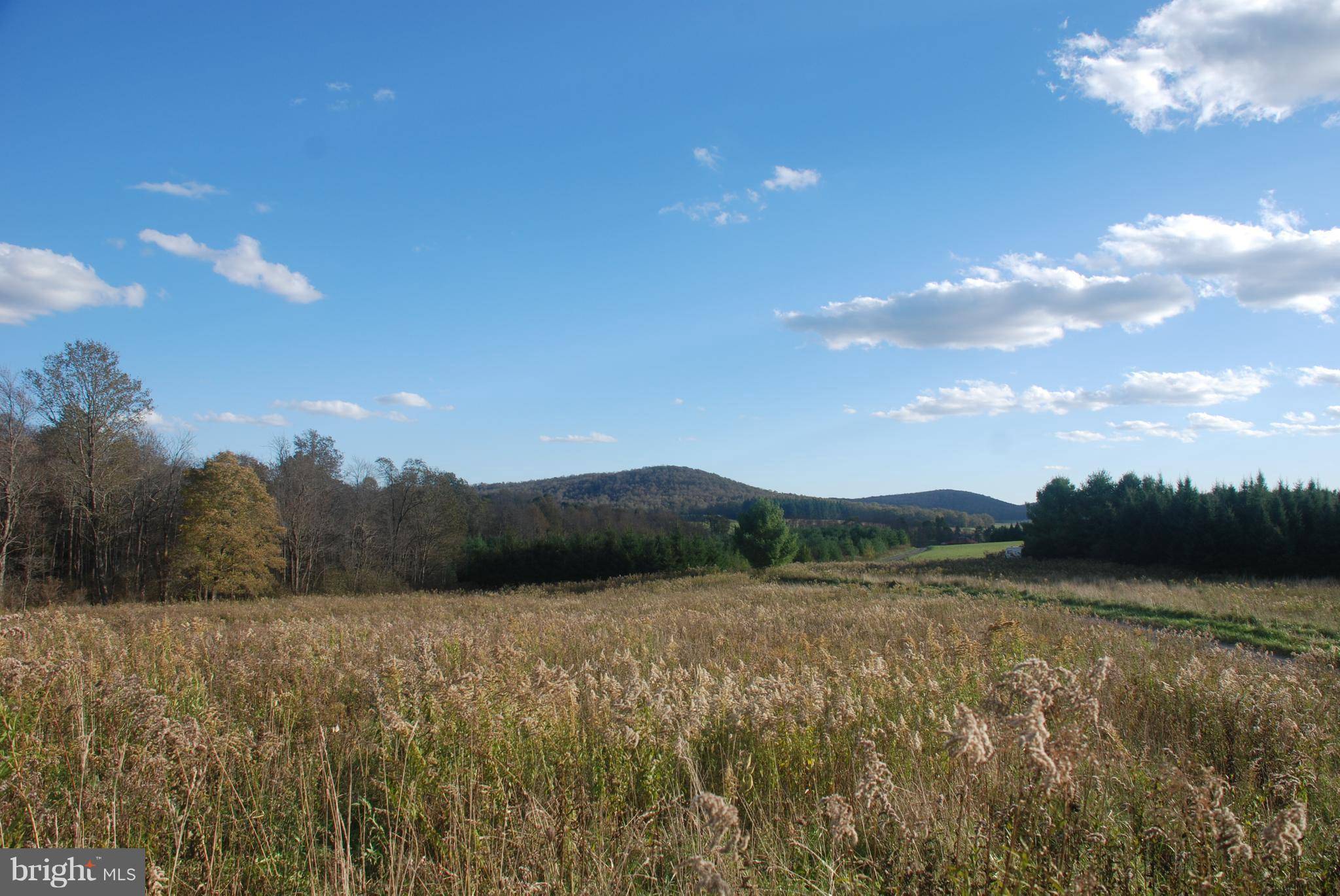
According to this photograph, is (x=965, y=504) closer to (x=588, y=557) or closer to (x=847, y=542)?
(x=847, y=542)

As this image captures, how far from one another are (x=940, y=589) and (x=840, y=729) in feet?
87.0

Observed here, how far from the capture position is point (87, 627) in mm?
10758

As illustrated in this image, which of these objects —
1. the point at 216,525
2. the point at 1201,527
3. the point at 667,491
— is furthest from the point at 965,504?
the point at 216,525

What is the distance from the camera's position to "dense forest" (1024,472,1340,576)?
39.8m

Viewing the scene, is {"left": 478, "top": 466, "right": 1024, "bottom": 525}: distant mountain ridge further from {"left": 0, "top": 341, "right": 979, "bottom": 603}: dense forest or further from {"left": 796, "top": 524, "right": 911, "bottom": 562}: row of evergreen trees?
{"left": 0, "top": 341, "right": 979, "bottom": 603}: dense forest

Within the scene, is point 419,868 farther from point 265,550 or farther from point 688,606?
point 265,550

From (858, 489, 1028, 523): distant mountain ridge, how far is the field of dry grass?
17227 centimetres

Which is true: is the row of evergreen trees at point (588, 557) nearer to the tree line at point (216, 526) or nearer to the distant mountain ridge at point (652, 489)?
the tree line at point (216, 526)

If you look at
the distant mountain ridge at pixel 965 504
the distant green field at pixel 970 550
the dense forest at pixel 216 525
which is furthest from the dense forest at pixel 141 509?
the distant mountain ridge at pixel 965 504

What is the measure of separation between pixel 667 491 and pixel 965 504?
90.3m

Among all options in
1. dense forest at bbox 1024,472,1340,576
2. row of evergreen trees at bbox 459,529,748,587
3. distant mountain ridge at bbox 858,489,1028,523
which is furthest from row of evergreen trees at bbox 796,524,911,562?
distant mountain ridge at bbox 858,489,1028,523

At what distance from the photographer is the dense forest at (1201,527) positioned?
39.8 m

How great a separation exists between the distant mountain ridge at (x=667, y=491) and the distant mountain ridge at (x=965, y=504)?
2426mm

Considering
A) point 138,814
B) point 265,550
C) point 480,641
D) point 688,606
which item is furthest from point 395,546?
point 138,814
